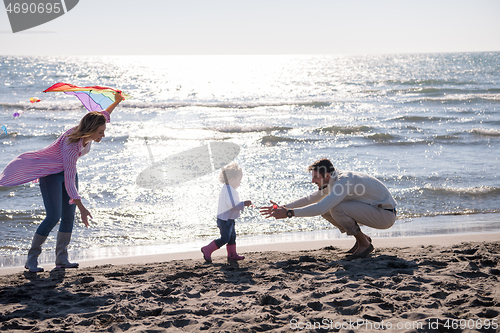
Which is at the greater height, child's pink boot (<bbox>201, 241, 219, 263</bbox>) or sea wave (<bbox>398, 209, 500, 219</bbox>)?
child's pink boot (<bbox>201, 241, 219, 263</bbox>)

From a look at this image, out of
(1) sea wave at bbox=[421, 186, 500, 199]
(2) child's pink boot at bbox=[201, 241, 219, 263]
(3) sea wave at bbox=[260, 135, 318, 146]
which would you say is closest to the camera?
(2) child's pink boot at bbox=[201, 241, 219, 263]

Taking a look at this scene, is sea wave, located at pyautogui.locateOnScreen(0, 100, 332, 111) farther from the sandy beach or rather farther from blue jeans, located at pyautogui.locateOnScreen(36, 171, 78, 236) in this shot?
the sandy beach

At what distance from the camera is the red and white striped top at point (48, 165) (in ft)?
13.3

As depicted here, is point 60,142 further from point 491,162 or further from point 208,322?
point 491,162

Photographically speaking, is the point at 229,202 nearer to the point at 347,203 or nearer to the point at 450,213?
the point at 347,203

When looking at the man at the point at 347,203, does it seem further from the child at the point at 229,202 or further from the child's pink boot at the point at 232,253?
the child's pink boot at the point at 232,253

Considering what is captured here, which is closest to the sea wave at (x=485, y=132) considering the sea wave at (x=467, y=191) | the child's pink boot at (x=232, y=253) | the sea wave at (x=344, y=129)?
the sea wave at (x=344, y=129)

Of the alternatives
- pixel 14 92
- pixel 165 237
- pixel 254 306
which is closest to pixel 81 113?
pixel 14 92

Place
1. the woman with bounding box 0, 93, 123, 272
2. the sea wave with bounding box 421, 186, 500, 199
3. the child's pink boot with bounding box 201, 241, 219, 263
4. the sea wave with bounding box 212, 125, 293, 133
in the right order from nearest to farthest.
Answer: the woman with bounding box 0, 93, 123, 272, the child's pink boot with bounding box 201, 241, 219, 263, the sea wave with bounding box 421, 186, 500, 199, the sea wave with bounding box 212, 125, 293, 133

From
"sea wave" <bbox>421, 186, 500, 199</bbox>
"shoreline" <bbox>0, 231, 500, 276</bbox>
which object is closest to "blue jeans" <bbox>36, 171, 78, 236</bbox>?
"shoreline" <bbox>0, 231, 500, 276</bbox>

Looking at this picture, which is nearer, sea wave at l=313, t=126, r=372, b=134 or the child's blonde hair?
the child's blonde hair

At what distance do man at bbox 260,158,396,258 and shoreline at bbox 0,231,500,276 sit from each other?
872 mm

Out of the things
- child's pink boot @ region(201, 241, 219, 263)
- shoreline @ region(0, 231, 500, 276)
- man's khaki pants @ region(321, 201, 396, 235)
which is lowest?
shoreline @ region(0, 231, 500, 276)

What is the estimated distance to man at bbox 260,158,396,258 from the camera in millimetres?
4297
